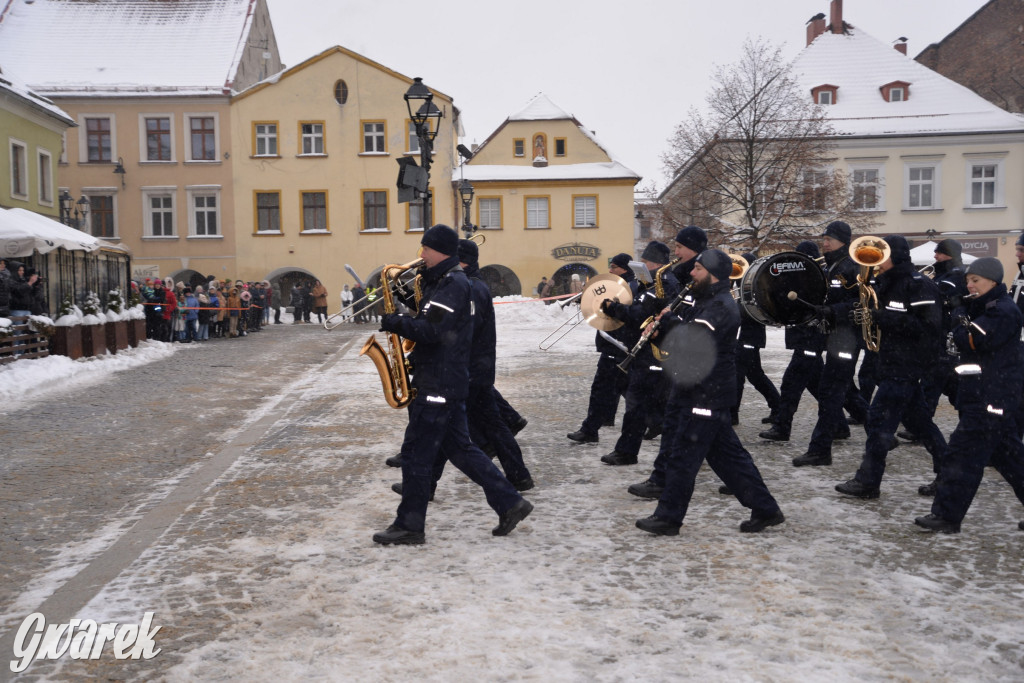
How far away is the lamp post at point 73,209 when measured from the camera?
110ft

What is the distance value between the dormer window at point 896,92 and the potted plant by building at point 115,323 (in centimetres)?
3469

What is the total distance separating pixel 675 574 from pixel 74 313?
14245 millimetres

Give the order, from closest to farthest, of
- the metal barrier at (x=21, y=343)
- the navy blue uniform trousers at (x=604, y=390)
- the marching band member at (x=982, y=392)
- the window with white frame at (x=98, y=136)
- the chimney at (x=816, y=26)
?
the marching band member at (x=982, y=392), the navy blue uniform trousers at (x=604, y=390), the metal barrier at (x=21, y=343), the window with white frame at (x=98, y=136), the chimney at (x=816, y=26)

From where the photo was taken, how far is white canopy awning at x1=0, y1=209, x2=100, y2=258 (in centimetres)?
1488

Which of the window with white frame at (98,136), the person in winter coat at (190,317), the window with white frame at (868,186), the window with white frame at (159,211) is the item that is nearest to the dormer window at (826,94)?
the window with white frame at (868,186)

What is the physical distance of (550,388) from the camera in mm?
12625

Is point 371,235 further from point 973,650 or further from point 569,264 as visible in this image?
point 973,650

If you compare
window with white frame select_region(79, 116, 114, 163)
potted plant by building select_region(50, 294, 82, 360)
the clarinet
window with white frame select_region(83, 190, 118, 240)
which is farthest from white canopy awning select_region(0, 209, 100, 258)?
window with white frame select_region(79, 116, 114, 163)

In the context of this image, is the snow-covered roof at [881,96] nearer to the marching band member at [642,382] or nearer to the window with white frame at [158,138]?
the window with white frame at [158,138]

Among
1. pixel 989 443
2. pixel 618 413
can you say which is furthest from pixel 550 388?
pixel 989 443

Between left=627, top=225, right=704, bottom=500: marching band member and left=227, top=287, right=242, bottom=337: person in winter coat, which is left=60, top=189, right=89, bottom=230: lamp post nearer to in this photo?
left=227, top=287, right=242, bottom=337: person in winter coat

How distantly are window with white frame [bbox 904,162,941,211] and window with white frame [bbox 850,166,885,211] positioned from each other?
1.31 meters

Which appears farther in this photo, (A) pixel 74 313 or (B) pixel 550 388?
(A) pixel 74 313

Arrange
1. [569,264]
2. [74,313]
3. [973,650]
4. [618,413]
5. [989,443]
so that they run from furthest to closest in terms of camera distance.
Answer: [569,264]
[74,313]
[618,413]
[989,443]
[973,650]
